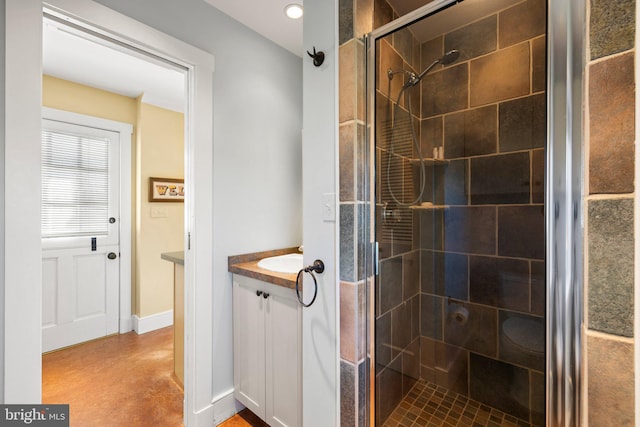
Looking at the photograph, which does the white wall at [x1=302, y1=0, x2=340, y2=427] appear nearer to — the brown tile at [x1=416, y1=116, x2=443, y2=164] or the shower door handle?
the shower door handle

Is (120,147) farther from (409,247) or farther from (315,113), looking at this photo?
(409,247)

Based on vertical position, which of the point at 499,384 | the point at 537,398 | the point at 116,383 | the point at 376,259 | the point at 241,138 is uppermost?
the point at 241,138

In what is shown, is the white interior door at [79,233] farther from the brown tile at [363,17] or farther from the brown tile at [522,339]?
the brown tile at [522,339]

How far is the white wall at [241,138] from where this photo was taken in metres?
1.60

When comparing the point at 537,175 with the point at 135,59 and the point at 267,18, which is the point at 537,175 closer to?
the point at 267,18

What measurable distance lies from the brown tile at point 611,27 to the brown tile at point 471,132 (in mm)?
532

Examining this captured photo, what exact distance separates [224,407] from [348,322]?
1155 millimetres

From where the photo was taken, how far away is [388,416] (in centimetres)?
119

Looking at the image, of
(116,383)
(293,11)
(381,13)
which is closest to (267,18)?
(293,11)

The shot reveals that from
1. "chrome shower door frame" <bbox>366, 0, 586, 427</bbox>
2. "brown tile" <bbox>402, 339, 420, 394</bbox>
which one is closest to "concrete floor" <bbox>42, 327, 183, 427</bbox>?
"brown tile" <bbox>402, 339, 420, 394</bbox>

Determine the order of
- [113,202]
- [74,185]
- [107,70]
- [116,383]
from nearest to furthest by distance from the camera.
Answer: [116,383]
[107,70]
[74,185]
[113,202]

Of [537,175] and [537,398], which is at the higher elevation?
[537,175]

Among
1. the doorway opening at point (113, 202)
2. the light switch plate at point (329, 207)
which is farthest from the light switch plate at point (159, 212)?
the light switch plate at point (329, 207)

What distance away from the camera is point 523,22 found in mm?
930
